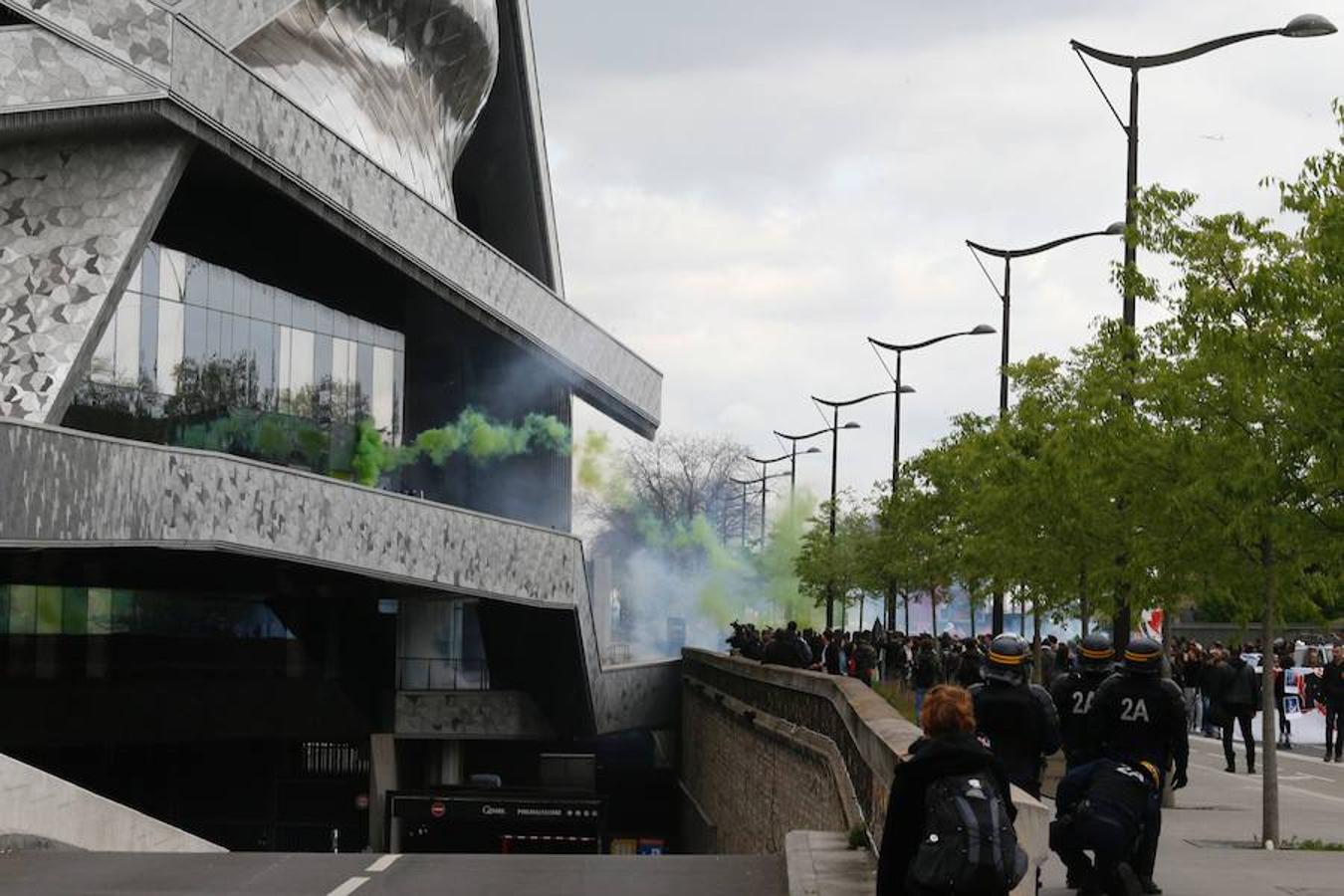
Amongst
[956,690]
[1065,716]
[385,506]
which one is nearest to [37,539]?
[385,506]

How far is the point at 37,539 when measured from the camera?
89.8ft

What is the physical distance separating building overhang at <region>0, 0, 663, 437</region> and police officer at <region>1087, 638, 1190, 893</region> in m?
21.8

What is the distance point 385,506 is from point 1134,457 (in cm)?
1929

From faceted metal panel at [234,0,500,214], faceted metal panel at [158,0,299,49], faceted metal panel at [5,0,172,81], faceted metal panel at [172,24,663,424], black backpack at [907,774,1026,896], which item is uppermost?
faceted metal panel at [234,0,500,214]

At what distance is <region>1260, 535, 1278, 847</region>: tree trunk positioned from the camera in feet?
56.1

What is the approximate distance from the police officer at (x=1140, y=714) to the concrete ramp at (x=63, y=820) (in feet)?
30.2

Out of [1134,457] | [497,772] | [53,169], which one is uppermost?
[53,169]

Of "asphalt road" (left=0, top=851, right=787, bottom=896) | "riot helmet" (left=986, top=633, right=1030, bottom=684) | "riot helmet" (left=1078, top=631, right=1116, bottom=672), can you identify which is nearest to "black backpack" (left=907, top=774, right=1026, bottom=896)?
"riot helmet" (left=986, top=633, right=1030, bottom=684)

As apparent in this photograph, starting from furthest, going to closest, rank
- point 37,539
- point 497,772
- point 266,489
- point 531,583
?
point 497,772 → point 531,583 → point 266,489 → point 37,539

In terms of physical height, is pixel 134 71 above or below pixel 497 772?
above

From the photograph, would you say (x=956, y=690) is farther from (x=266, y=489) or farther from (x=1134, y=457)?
(x=266, y=489)

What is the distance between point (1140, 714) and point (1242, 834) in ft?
26.0

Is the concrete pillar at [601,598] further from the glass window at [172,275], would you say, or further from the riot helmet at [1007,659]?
the riot helmet at [1007,659]

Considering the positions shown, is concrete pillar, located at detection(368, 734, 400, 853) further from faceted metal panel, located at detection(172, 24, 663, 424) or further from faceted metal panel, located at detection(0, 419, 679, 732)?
faceted metal panel, located at detection(172, 24, 663, 424)
